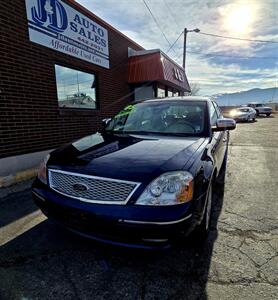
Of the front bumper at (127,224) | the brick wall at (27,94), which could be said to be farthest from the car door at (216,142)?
the brick wall at (27,94)

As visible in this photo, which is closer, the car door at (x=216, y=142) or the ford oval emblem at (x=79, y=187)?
the ford oval emblem at (x=79, y=187)

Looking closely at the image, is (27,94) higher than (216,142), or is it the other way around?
(27,94)

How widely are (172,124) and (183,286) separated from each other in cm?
204

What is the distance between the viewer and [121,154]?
256cm

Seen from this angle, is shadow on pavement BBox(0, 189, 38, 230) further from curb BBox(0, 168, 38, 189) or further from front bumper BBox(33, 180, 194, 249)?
front bumper BBox(33, 180, 194, 249)

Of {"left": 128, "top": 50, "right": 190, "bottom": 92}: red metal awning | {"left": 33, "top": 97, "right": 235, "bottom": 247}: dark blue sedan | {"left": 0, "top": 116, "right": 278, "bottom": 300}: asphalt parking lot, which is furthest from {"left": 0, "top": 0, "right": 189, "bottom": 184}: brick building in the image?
{"left": 33, "top": 97, "right": 235, "bottom": 247}: dark blue sedan

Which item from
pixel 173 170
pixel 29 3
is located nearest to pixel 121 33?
pixel 29 3

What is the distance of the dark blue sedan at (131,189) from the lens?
6.68 feet

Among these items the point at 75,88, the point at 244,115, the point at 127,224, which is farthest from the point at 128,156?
the point at 244,115

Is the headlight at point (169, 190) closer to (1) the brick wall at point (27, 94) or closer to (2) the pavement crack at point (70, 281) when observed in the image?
(2) the pavement crack at point (70, 281)

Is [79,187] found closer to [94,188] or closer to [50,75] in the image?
[94,188]

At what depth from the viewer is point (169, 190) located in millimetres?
2088

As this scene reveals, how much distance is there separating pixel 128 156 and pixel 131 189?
0.47 meters

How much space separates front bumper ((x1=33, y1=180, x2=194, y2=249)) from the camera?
2006mm
